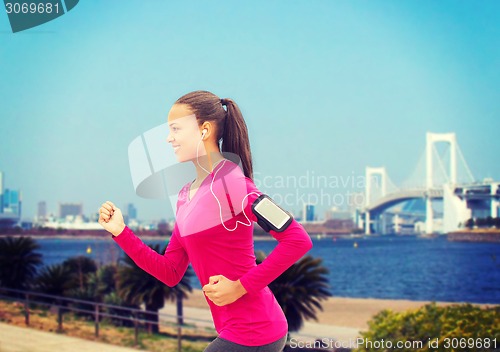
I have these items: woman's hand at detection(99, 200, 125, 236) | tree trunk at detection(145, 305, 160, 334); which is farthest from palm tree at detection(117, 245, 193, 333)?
woman's hand at detection(99, 200, 125, 236)

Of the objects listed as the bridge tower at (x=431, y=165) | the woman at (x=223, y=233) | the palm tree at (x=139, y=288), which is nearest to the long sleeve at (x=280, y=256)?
the woman at (x=223, y=233)

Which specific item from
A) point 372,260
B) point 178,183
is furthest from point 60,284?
point 372,260

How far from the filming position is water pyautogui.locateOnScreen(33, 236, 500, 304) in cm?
3378

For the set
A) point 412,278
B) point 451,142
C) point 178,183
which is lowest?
point 412,278

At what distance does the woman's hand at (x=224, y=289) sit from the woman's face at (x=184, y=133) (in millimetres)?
265

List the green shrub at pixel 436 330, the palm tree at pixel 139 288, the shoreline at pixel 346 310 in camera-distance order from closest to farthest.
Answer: the green shrub at pixel 436 330 → the palm tree at pixel 139 288 → the shoreline at pixel 346 310

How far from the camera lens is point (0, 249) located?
43.9ft

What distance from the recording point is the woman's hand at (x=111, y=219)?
125 centimetres

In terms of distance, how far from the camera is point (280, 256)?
117 centimetres

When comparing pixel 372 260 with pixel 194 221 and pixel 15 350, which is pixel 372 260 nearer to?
pixel 15 350

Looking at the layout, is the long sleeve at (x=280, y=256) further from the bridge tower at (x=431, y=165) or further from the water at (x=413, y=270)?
the bridge tower at (x=431, y=165)

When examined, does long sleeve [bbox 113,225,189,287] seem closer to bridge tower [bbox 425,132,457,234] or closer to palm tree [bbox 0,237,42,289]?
palm tree [bbox 0,237,42,289]

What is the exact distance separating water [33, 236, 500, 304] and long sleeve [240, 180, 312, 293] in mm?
20169

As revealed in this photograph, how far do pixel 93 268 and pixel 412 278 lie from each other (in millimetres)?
30210
